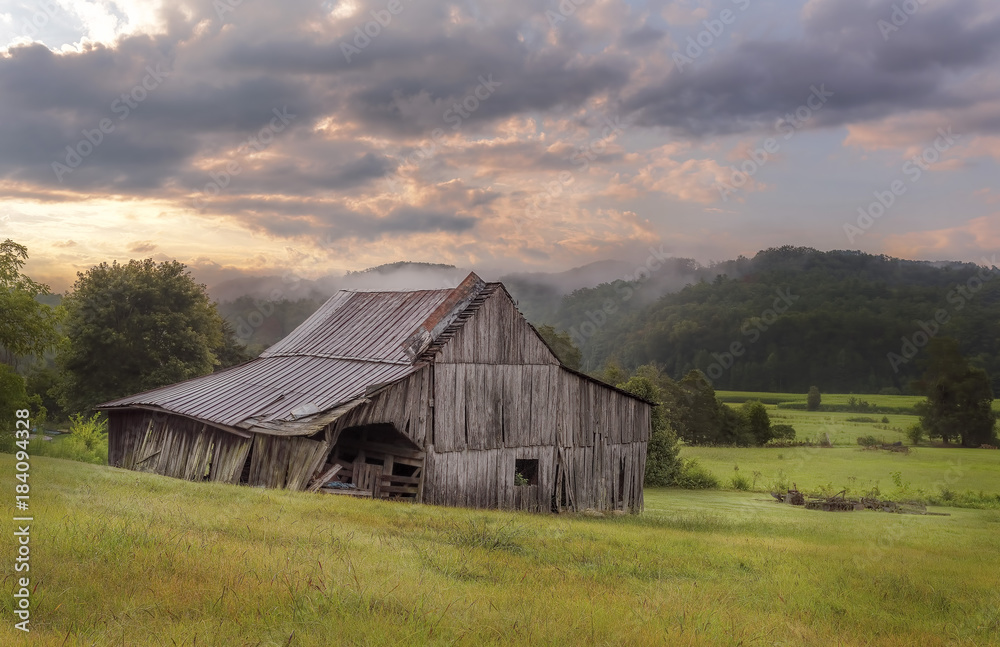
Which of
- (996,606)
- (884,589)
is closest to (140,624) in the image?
(884,589)

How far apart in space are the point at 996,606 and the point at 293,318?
147 m

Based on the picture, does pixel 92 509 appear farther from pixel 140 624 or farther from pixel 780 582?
pixel 780 582

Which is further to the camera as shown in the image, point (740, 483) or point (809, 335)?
point (809, 335)

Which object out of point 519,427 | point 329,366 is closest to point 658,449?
point 519,427

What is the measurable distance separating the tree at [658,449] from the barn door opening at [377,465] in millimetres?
28244

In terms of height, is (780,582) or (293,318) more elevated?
(293,318)

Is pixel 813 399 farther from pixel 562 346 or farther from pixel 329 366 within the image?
pixel 329 366

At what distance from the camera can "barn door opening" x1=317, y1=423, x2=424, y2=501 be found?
71.2 feet

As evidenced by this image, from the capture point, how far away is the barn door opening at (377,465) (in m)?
21.7

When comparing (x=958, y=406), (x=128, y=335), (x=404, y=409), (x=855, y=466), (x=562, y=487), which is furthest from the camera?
(x=958, y=406)

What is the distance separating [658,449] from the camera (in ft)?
164

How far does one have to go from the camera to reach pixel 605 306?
6673 inches

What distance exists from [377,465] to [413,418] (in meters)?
2.11

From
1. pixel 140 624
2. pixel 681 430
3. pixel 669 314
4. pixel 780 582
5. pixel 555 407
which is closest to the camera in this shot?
pixel 140 624
